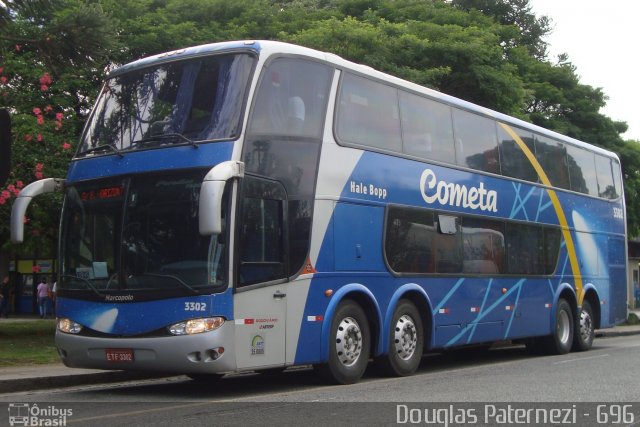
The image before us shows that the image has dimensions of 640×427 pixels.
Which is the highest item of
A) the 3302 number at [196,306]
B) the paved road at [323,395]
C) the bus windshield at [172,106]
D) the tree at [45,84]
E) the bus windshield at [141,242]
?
the tree at [45,84]

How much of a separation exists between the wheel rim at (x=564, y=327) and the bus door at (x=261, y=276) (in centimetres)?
924

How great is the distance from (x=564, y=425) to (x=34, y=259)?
3174cm

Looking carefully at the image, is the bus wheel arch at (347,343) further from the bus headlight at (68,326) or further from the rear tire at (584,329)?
the rear tire at (584,329)

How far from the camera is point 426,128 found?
13539 millimetres

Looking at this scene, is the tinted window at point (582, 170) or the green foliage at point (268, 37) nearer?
the green foliage at point (268, 37)

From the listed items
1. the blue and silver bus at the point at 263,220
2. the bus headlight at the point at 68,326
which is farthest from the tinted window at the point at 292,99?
the bus headlight at the point at 68,326

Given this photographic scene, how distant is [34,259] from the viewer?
3597 cm

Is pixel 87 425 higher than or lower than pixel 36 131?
lower

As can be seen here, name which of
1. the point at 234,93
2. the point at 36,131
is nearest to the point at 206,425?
the point at 234,93

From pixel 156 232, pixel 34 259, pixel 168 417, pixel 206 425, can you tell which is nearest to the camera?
pixel 206 425

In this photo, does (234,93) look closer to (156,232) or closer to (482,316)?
(156,232)

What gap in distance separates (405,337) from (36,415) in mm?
5963

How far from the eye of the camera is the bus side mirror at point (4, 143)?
625 cm

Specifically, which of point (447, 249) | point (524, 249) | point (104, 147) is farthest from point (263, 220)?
point (524, 249)
